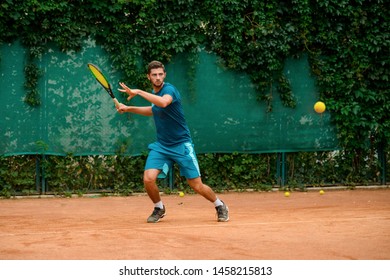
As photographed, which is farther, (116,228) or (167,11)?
(167,11)

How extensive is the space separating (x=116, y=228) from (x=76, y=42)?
3590mm

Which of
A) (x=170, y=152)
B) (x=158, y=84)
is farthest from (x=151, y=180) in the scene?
(x=158, y=84)

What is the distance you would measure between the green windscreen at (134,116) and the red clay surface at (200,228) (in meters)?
0.75

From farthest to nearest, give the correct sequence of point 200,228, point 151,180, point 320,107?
point 320,107 → point 151,180 → point 200,228

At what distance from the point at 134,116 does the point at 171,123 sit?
267cm

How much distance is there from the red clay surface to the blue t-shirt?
0.85 m

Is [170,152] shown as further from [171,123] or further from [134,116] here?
[134,116]

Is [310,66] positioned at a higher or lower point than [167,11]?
lower

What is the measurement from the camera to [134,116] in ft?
33.0

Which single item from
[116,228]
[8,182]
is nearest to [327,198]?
[116,228]

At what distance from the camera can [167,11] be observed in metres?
9.98

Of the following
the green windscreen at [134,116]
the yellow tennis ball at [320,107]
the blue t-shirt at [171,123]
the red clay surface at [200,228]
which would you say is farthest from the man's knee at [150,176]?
the yellow tennis ball at [320,107]

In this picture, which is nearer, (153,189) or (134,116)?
(153,189)
